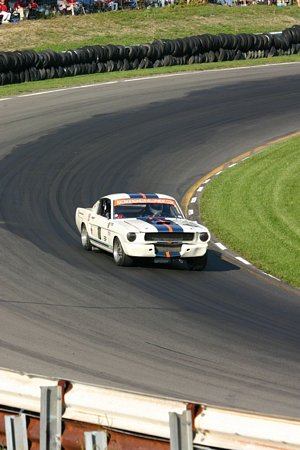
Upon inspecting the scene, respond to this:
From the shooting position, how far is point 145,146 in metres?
31.8

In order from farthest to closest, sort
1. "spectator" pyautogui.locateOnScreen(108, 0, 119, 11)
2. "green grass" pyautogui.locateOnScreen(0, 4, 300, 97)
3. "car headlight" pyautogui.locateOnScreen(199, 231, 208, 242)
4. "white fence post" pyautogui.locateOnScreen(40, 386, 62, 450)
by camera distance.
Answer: "spectator" pyautogui.locateOnScreen(108, 0, 119, 11), "green grass" pyautogui.locateOnScreen(0, 4, 300, 97), "car headlight" pyautogui.locateOnScreen(199, 231, 208, 242), "white fence post" pyautogui.locateOnScreen(40, 386, 62, 450)

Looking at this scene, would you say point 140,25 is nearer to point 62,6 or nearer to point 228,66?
point 62,6

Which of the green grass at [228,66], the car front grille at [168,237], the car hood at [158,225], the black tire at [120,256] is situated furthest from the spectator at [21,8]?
the car front grille at [168,237]

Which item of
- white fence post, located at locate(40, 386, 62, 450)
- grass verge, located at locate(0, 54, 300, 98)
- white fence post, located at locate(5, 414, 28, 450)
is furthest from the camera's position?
grass verge, located at locate(0, 54, 300, 98)

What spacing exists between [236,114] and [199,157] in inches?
241

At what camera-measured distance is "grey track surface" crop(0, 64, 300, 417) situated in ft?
40.7

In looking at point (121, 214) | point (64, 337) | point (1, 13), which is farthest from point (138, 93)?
point (64, 337)

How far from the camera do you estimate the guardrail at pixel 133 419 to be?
7.39 m

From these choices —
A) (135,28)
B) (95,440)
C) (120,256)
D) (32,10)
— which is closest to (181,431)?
(95,440)

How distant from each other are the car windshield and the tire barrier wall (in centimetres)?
2051

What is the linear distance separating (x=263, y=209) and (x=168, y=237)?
20.7 ft

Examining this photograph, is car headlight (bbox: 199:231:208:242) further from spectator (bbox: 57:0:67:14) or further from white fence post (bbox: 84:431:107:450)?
spectator (bbox: 57:0:67:14)

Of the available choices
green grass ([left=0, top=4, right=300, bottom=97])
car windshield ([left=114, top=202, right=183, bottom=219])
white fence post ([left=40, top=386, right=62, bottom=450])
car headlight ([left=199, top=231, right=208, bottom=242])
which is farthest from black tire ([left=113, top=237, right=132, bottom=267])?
green grass ([left=0, top=4, right=300, bottom=97])

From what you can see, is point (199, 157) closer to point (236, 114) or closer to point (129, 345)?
point (236, 114)
